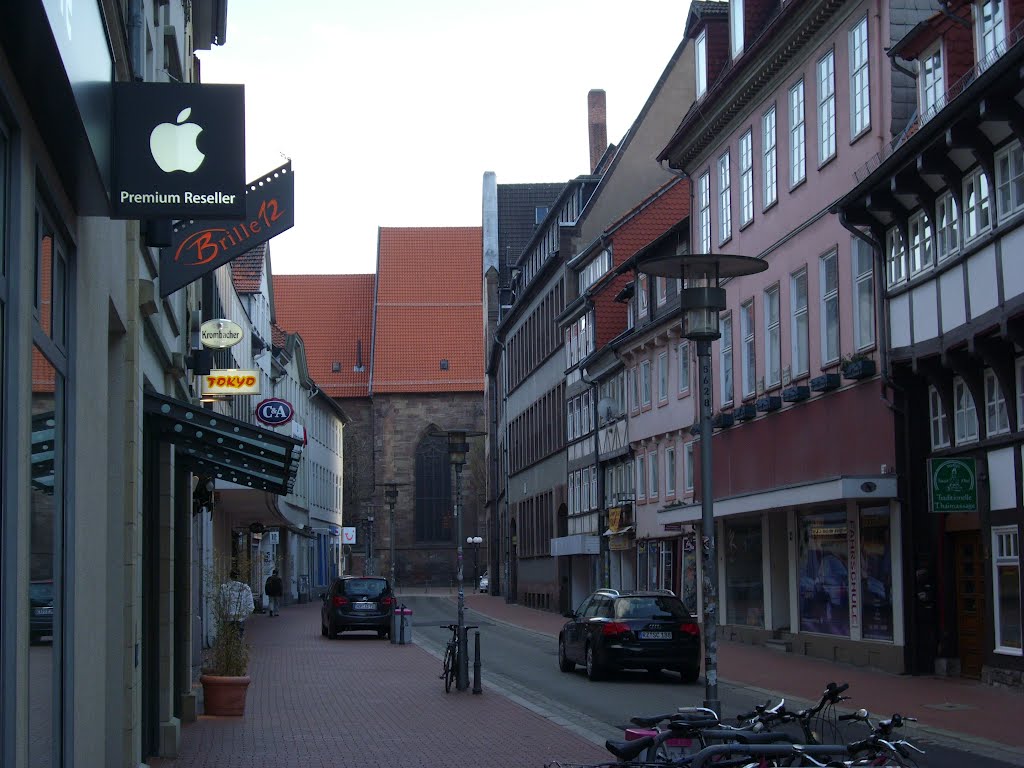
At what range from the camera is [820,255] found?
2598 centimetres

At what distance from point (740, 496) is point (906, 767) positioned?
885 inches

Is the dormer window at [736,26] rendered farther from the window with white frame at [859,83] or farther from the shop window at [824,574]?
the shop window at [824,574]

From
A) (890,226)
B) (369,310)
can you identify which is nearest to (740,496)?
(890,226)

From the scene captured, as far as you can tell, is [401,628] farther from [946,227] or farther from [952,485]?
[946,227]

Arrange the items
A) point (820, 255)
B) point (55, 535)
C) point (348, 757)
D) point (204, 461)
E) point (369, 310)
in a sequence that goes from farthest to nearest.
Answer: point (369, 310) < point (820, 255) < point (204, 461) < point (348, 757) < point (55, 535)

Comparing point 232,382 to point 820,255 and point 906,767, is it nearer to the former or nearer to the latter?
point 820,255

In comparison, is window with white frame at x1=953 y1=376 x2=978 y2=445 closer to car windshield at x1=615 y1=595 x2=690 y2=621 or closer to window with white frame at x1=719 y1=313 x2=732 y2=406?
car windshield at x1=615 y1=595 x2=690 y2=621

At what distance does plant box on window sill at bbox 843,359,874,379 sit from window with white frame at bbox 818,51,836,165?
3853mm

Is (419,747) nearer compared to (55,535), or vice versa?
(55,535)

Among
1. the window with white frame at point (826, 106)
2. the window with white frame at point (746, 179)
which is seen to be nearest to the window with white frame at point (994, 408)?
the window with white frame at point (826, 106)

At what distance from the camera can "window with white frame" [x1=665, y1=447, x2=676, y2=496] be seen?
3759 cm

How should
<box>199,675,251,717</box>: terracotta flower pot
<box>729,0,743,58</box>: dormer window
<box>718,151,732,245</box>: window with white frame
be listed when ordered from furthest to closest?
1. <box>718,151,732,245</box>: window with white frame
2. <box>729,0,743,58</box>: dormer window
3. <box>199,675,251,717</box>: terracotta flower pot

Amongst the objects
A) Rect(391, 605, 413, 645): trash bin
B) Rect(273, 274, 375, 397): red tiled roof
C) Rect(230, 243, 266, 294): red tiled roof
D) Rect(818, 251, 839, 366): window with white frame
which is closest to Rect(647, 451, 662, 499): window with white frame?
Rect(391, 605, 413, 645): trash bin

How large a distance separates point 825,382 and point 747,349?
18.8 ft
